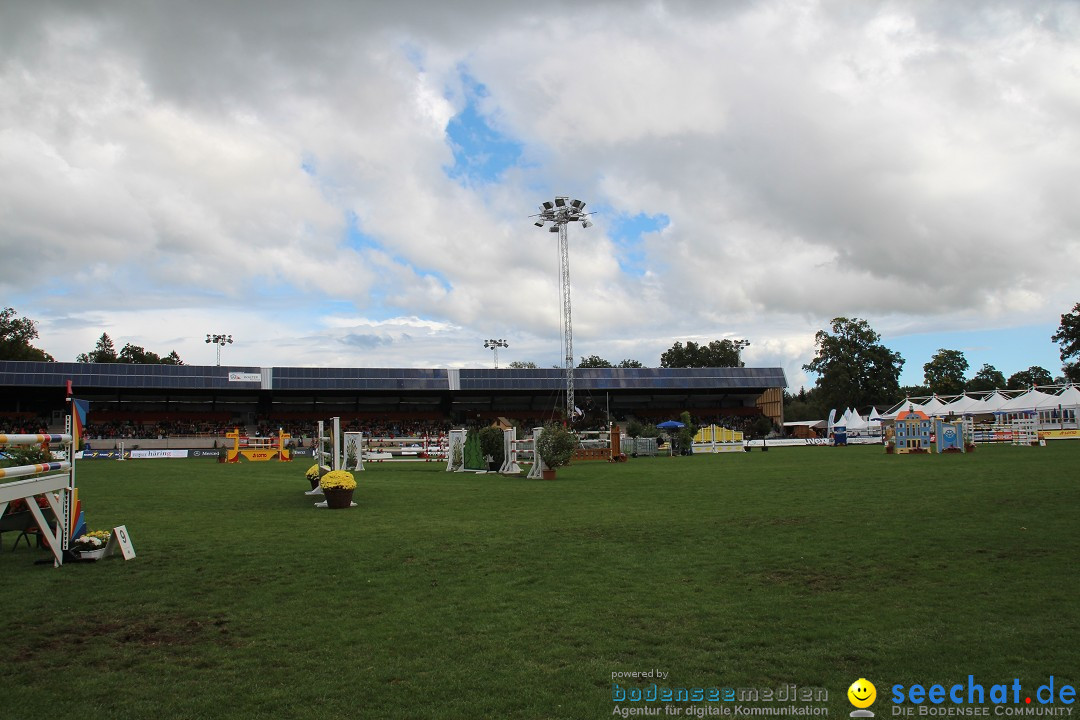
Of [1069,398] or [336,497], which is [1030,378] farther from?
[336,497]

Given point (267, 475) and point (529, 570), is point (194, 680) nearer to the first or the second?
point (529, 570)

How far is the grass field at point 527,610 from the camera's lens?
4164 mm

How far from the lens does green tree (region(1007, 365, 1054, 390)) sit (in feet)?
324

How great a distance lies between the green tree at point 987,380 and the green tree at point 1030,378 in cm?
205

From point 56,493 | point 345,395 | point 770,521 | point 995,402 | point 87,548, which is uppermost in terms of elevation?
point 345,395

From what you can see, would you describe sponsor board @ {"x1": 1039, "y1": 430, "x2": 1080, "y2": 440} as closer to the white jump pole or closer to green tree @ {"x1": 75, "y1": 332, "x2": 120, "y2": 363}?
the white jump pole

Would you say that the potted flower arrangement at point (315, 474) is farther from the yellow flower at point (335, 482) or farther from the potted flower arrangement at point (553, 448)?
the potted flower arrangement at point (553, 448)

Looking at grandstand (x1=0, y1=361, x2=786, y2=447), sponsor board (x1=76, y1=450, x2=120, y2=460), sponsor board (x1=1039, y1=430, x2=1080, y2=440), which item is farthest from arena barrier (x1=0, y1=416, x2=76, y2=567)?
sponsor board (x1=1039, y1=430, x2=1080, y2=440)

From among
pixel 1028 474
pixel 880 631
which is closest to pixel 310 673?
pixel 880 631

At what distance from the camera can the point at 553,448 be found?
2080cm

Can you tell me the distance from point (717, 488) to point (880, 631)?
11161 millimetres

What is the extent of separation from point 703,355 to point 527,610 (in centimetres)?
10589

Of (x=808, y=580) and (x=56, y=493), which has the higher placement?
(x=56, y=493)

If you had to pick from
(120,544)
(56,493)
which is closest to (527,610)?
(120,544)
